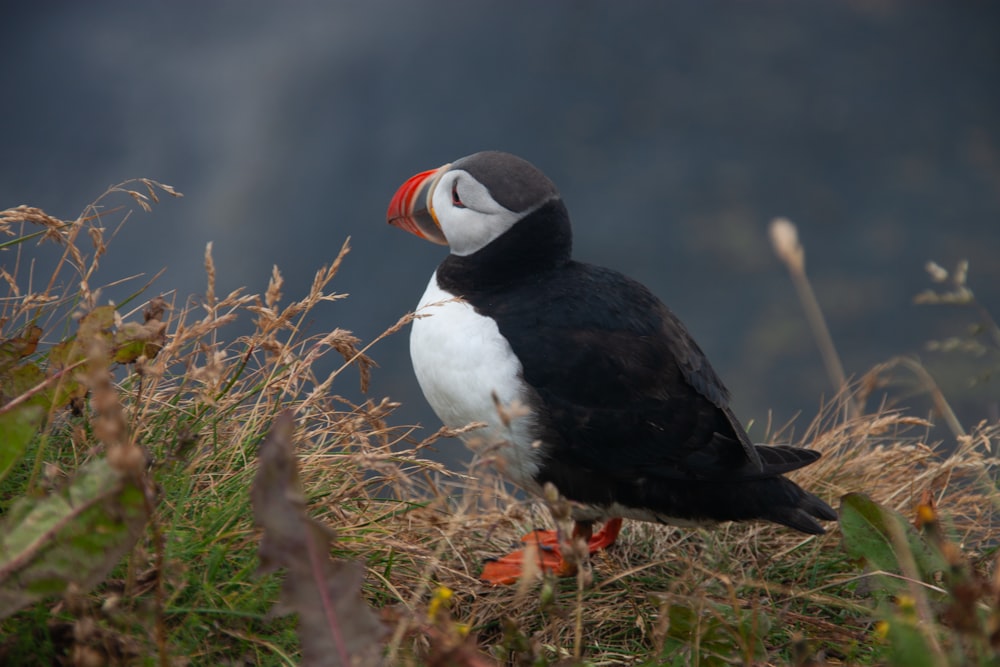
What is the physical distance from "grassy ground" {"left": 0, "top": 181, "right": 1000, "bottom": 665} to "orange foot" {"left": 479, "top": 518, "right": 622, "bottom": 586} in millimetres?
44

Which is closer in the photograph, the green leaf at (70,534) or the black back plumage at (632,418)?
the green leaf at (70,534)

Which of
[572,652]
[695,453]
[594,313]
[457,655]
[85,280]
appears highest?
[85,280]

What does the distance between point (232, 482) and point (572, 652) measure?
96 centimetres

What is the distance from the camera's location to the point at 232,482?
2.40m

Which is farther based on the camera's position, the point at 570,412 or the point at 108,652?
the point at 570,412

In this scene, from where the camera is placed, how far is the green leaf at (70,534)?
171cm

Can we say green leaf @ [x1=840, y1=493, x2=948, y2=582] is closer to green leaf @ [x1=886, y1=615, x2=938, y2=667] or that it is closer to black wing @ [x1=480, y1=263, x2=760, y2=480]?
black wing @ [x1=480, y1=263, x2=760, y2=480]

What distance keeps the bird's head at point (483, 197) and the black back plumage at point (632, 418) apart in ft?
0.84

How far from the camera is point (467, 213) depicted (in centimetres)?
312

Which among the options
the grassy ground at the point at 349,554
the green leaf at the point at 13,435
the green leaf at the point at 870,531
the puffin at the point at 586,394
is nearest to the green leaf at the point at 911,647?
the grassy ground at the point at 349,554

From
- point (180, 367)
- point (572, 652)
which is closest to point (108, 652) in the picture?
point (572, 652)

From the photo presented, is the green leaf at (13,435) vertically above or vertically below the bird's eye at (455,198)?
below

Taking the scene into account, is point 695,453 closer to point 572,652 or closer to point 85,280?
point 572,652

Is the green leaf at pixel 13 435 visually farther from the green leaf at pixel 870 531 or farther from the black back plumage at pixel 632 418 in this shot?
the green leaf at pixel 870 531
